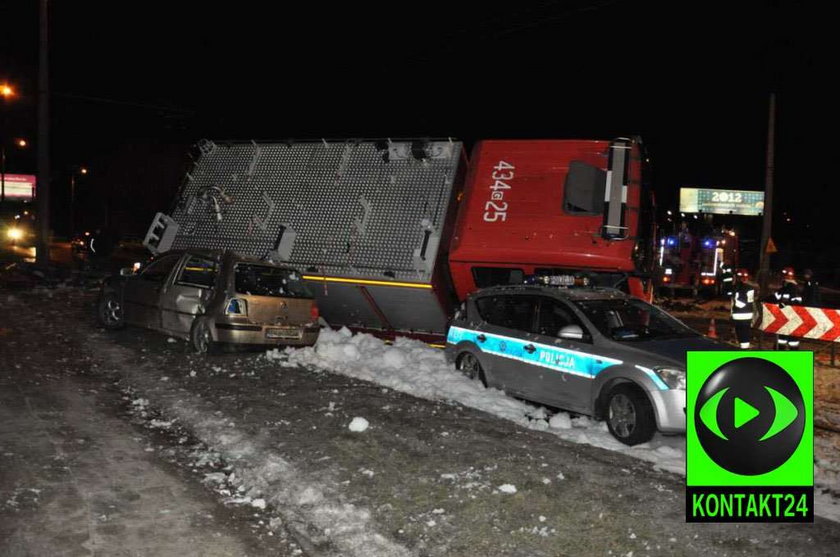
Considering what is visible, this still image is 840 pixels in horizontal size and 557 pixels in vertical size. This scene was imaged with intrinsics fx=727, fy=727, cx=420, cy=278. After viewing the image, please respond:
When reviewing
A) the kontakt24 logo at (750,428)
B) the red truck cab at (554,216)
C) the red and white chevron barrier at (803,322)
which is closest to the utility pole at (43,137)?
the red truck cab at (554,216)

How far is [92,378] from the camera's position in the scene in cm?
863

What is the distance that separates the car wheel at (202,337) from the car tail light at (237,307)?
360 mm

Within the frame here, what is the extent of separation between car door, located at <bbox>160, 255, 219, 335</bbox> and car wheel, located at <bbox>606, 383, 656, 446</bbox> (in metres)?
5.65

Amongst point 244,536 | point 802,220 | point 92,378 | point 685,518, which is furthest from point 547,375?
point 802,220

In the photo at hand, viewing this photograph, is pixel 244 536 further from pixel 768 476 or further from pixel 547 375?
pixel 547 375

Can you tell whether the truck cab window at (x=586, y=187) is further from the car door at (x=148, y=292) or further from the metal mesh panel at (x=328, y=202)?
the car door at (x=148, y=292)

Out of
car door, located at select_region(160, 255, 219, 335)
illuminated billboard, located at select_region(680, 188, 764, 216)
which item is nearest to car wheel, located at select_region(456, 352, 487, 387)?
car door, located at select_region(160, 255, 219, 335)

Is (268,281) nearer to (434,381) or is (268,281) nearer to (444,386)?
(434,381)

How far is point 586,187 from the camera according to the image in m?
10.1

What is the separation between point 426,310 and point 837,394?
226 inches

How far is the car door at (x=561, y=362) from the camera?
7.43 metres

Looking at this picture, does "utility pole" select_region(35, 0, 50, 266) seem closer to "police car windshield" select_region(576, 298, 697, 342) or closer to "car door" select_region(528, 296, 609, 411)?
"car door" select_region(528, 296, 609, 411)

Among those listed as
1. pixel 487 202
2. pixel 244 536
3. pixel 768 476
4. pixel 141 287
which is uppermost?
pixel 487 202

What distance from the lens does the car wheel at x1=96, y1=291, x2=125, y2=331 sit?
38.0 ft
